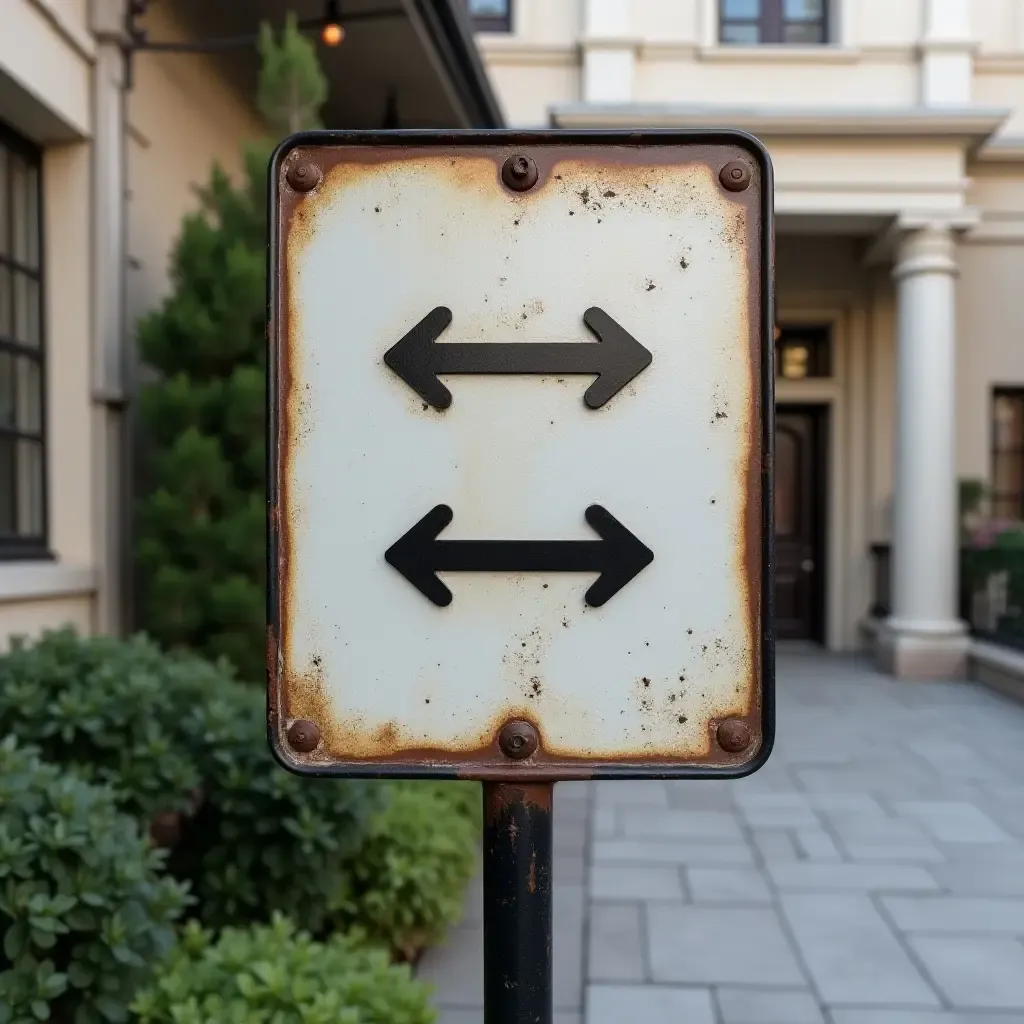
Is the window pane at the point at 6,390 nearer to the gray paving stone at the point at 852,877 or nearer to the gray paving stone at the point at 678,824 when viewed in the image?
the gray paving stone at the point at 678,824

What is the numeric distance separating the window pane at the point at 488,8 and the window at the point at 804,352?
468cm

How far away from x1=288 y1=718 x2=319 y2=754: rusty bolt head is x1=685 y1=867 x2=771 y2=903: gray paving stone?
3654mm

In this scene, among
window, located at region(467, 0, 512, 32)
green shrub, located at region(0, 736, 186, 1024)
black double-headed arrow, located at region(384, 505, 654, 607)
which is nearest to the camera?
black double-headed arrow, located at region(384, 505, 654, 607)

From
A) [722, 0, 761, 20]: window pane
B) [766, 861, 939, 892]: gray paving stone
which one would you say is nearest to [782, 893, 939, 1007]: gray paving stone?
[766, 861, 939, 892]: gray paving stone

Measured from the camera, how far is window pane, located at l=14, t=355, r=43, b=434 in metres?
4.32

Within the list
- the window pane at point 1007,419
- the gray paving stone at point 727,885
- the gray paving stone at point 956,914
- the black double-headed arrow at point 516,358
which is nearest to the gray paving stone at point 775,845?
the gray paving stone at point 727,885

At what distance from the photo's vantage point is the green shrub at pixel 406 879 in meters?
3.29

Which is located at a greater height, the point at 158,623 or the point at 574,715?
the point at 574,715

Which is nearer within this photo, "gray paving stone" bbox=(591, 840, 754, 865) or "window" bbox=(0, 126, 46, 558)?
"window" bbox=(0, 126, 46, 558)

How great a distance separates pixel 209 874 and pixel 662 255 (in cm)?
271

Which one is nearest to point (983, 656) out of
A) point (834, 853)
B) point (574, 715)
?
point (834, 853)

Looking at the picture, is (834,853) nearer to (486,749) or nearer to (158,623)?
(158,623)

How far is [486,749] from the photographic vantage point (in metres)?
0.87

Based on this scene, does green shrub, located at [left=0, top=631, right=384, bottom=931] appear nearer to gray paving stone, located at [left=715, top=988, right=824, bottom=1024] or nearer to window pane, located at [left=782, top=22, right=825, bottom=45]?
gray paving stone, located at [left=715, top=988, right=824, bottom=1024]
